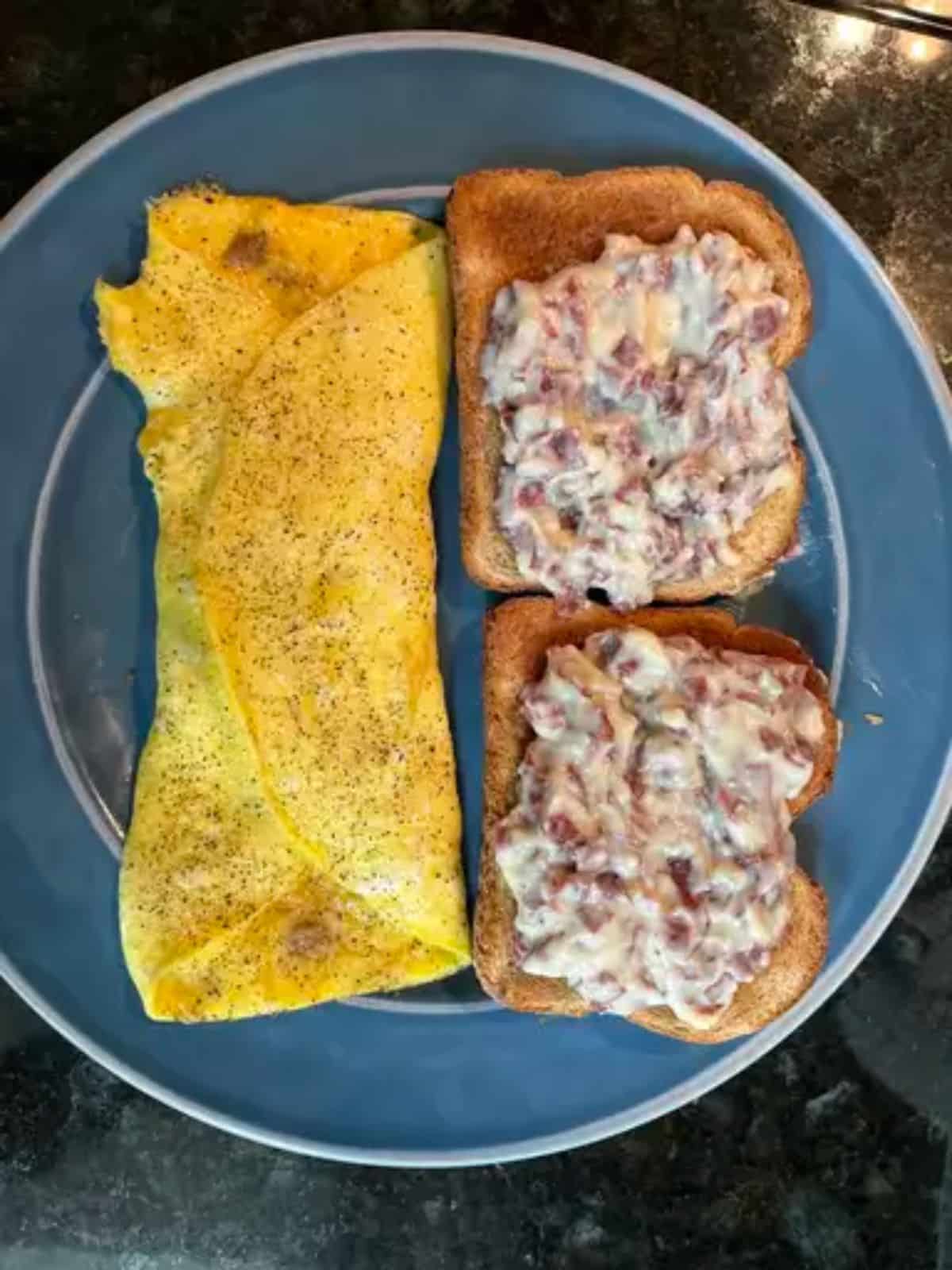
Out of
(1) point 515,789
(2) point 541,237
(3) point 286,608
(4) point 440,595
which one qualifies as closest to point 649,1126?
(1) point 515,789

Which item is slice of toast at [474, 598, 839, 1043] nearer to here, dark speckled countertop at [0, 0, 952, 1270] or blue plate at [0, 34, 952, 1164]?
blue plate at [0, 34, 952, 1164]

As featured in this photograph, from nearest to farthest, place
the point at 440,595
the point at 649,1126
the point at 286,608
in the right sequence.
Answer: the point at 286,608 → the point at 440,595 → the point at 649,1126

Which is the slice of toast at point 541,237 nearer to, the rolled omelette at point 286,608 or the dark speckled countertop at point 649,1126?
the rolled omelette at point 286,608

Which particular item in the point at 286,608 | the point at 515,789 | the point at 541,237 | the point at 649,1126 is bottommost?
the point at 649,1126

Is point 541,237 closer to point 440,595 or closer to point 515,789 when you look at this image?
point 440,595

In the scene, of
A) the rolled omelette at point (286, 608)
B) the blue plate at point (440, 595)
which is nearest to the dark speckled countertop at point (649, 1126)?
the blue plate at point (440, 595)

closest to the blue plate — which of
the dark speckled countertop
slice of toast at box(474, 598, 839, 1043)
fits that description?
slice of toast at box(474, 598, 839, 1043)
